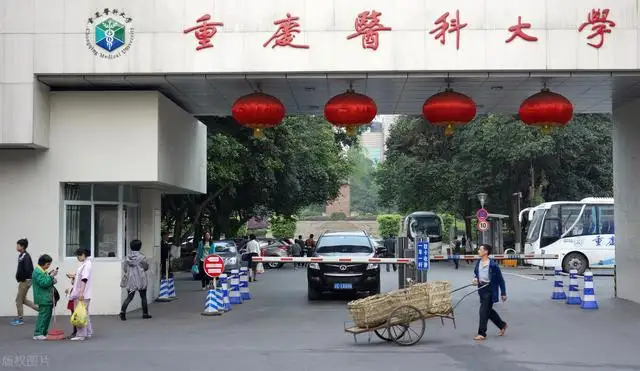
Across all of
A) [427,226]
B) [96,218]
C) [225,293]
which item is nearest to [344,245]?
[225,293]

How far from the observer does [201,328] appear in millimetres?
13883

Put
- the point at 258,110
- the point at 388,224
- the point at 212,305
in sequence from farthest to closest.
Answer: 1. the point at 388,224
2. the point at 212,305
3. the point at 258,110

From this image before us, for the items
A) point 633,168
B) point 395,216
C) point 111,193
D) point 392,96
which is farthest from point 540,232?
point 395,216

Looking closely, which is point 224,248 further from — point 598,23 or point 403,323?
point 598,23

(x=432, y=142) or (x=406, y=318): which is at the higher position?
(x=432, y=142)

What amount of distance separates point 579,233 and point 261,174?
14.3 metres

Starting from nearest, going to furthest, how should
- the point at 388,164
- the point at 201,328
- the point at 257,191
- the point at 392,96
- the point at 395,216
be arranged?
1. the point at 201,328
2. the point at 392,96
3. the point at 257,191
4. the point at 388,164
5. the point at 395,216

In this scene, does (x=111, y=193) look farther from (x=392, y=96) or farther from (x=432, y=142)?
(x=432, y=142)

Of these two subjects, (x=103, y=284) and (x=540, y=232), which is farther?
(x=540, y=232)

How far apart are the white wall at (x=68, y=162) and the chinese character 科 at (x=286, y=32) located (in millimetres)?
3058

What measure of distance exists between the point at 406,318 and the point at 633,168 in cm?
984

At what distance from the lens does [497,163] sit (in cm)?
3800

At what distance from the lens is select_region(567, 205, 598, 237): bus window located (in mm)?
32000

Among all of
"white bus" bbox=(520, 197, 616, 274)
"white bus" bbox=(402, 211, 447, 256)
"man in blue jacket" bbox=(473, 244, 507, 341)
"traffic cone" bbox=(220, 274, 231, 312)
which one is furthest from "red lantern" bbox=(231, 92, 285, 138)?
"white bus" bbox=(402, 211, 447, 256)
